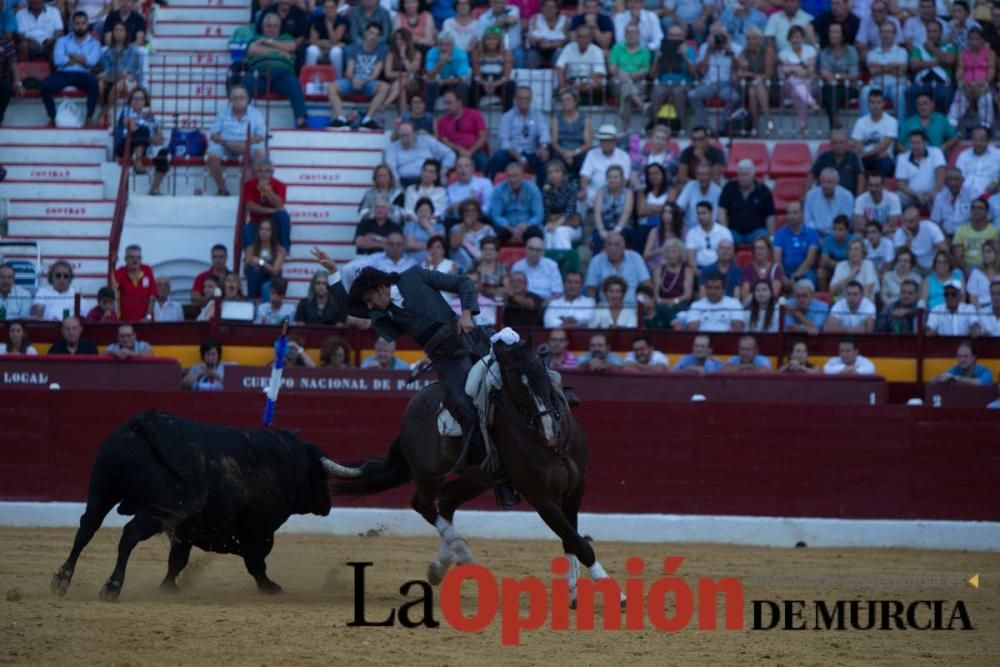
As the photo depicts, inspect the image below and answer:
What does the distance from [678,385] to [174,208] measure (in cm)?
600

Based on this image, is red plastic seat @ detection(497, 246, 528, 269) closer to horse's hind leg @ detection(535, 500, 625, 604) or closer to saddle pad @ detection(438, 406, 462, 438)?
saddle pad @ detection(438, 406, 462, 438)

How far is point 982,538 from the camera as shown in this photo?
13.9 m

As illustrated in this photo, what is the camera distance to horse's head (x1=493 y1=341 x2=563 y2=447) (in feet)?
30.9

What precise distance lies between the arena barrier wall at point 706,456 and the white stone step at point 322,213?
392 centimetres

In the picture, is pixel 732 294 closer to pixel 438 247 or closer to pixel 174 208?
pixel 438 247

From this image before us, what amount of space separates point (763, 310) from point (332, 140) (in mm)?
5452

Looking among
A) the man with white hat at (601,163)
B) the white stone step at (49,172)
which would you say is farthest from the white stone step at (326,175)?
the man with white hat at (601,163)

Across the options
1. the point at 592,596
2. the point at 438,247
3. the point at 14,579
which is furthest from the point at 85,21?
the point at 592,596

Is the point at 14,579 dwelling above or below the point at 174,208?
below

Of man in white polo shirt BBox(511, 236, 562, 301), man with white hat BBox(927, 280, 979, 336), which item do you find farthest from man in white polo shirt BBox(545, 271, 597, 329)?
man with white hat BBox(927, 280, 979, 336)

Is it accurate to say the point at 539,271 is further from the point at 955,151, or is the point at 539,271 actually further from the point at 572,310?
the point at 955,151

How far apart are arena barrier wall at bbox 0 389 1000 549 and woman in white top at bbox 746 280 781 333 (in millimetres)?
1000

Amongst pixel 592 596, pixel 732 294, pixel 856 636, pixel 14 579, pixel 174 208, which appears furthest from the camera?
pixel 174 208

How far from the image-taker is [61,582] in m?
9.48
